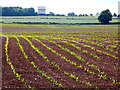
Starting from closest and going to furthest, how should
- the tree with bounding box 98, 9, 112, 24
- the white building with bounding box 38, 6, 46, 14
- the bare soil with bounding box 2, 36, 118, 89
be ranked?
the bare soil with bounding box 2, 36, 118, 89 < the tree with bounding box 98, 9, 112, 24 < the white building with bounding box 38, 6, 46, 14

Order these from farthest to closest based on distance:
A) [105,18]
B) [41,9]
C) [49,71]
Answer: [41,9], [105,18], [49,71]

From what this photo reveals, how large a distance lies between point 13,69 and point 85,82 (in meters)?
4.43

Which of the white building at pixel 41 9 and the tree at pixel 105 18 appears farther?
the white building at pixel 41 9

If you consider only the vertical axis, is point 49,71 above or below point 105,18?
below

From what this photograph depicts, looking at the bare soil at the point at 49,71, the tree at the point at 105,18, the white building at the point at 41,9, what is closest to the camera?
the bare soil at the point at 49,71

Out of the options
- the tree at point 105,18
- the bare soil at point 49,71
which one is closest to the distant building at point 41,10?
the tree at point 105,18

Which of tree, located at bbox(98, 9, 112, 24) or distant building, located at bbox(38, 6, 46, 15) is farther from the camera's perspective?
distant building, located at bbox(38, 6, 46, 15)

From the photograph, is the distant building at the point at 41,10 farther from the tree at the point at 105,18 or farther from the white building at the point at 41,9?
the tree at the point at 105,18

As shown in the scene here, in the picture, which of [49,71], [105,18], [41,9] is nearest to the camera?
[49,71]

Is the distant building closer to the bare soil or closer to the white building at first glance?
the white building

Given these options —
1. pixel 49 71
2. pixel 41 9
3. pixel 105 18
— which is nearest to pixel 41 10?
pixel 41 9

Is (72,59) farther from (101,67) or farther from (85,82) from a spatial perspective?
(85,82)

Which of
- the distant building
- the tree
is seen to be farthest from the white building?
the tree

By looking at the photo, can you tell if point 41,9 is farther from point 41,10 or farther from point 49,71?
point 49,71
